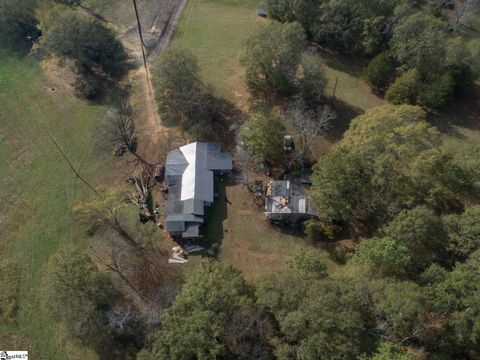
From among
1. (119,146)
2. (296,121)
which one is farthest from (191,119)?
(296,121)

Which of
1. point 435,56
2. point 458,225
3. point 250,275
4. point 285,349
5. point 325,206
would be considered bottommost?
point 250,275

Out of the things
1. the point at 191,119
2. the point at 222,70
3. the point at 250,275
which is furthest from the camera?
the point at 222,70

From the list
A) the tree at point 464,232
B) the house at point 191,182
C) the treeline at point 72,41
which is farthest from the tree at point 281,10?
the tree at point 464,232

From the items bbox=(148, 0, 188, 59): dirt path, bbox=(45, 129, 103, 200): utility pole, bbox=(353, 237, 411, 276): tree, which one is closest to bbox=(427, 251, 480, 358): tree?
bbox=(353, 237, 411, 276): tree

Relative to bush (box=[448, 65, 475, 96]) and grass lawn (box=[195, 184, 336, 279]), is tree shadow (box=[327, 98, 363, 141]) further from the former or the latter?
grass lawn (box=[195, 184, 336, 279])

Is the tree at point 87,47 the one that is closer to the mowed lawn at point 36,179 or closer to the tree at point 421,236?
the mowed lawn at point 36,179

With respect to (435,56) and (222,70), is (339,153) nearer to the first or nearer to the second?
(435,56)

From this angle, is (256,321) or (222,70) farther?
(222,70)
